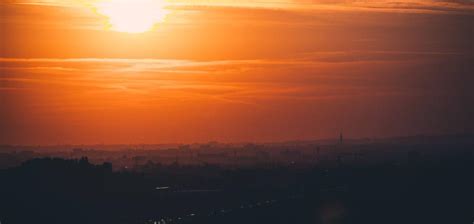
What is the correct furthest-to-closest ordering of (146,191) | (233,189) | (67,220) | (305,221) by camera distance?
(233,189), (146,191), (305,221), (67,220)

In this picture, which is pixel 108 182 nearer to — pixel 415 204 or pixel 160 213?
pixel 160 213

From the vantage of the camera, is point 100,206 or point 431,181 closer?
point 100,206

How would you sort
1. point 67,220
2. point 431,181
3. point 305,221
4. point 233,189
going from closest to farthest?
point 67,220 → point 305,221 → point 233,189 → point 431,181

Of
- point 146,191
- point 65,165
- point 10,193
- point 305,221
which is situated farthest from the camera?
point 146,191

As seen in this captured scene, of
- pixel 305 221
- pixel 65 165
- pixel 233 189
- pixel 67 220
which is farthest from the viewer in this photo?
pixel 233 189

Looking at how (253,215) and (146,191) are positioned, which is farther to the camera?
(146,191)

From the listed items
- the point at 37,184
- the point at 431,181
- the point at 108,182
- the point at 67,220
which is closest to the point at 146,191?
the point at 108,182

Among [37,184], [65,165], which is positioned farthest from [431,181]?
[37,184]

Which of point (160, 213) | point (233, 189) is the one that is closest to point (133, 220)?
point (160, 213)

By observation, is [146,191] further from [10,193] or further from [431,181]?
[431,181]
